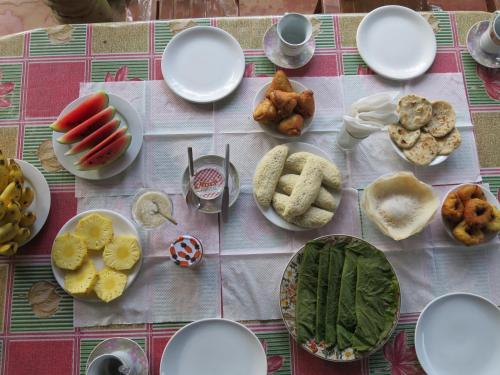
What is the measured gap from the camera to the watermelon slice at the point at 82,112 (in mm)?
1235

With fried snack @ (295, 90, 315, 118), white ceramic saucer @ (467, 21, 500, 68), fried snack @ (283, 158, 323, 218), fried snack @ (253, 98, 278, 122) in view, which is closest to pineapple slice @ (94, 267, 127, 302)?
fried snack @ (283, 158, 323, 218)

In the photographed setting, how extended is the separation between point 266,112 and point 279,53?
0.83 ft

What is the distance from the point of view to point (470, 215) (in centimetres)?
119

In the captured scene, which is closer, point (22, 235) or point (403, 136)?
point (22, 235)

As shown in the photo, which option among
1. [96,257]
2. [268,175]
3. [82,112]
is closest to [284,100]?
[268,175]

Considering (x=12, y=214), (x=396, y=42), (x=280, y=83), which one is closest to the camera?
(x=12, y=214)

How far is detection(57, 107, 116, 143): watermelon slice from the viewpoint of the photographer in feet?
3.98

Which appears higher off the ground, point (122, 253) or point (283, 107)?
point (283, 107)

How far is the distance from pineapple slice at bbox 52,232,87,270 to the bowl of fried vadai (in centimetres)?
100

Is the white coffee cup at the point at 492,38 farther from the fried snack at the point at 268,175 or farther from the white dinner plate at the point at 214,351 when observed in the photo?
the white dinner plate at the point at 214,351

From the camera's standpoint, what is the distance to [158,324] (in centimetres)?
119

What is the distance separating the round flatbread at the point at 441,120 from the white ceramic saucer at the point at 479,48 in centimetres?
24

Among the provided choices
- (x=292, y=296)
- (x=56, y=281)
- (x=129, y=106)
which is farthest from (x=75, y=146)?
(x=292, y=296)

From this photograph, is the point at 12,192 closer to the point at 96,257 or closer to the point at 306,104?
the point at 96,257
